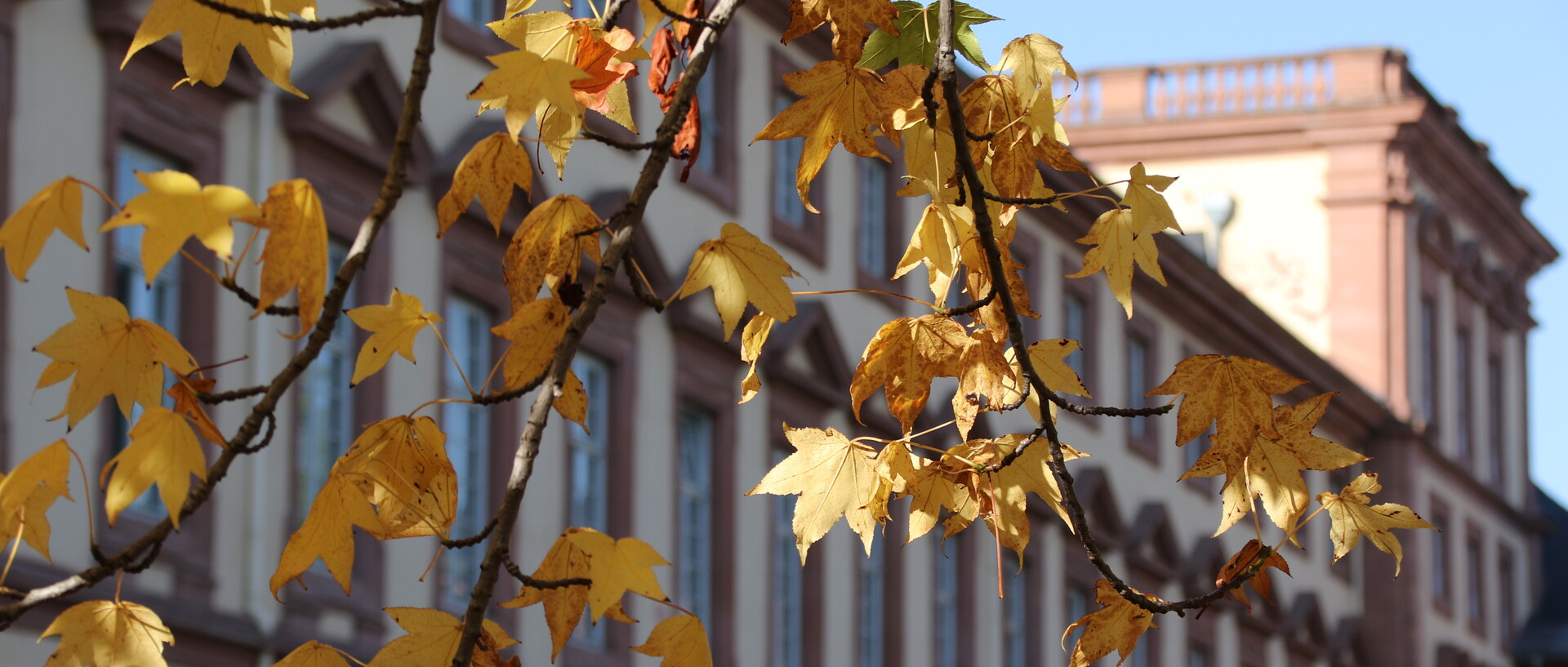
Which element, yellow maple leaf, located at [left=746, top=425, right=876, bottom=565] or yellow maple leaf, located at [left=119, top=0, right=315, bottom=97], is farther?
yellow maple leaf, located at [left=746, top=425, right=876, bottom=565]

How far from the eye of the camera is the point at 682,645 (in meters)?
2.40

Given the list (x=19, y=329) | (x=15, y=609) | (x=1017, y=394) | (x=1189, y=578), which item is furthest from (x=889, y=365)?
(x=1189, y=578)


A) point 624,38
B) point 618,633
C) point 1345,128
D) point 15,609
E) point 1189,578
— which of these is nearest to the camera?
point 15,609

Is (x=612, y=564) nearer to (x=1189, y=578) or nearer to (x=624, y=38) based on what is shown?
(x=624, y=38)

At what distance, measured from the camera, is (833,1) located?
2807 millimetres

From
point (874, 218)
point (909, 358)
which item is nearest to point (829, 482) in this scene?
point (909, 358)

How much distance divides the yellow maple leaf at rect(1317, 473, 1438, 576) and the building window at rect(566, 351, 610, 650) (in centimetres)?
1226

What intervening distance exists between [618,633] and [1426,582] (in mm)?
18959

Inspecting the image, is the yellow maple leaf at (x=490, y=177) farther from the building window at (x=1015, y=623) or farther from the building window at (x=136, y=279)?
the building window at (x=1015, y=623)

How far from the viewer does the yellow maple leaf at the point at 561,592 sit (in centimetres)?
237

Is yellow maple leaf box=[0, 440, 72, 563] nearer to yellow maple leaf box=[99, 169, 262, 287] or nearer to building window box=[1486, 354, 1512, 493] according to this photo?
yellow maple leaf box=[99, 169, 262, 287]

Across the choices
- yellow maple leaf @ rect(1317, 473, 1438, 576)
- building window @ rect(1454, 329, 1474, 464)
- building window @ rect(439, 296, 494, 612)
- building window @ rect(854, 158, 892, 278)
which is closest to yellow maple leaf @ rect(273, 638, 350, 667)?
yellow maple leaf @ rect(1317, 473, 1438, 576)

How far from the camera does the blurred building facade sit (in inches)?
441

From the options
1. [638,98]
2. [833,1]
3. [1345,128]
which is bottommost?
[833,1]
